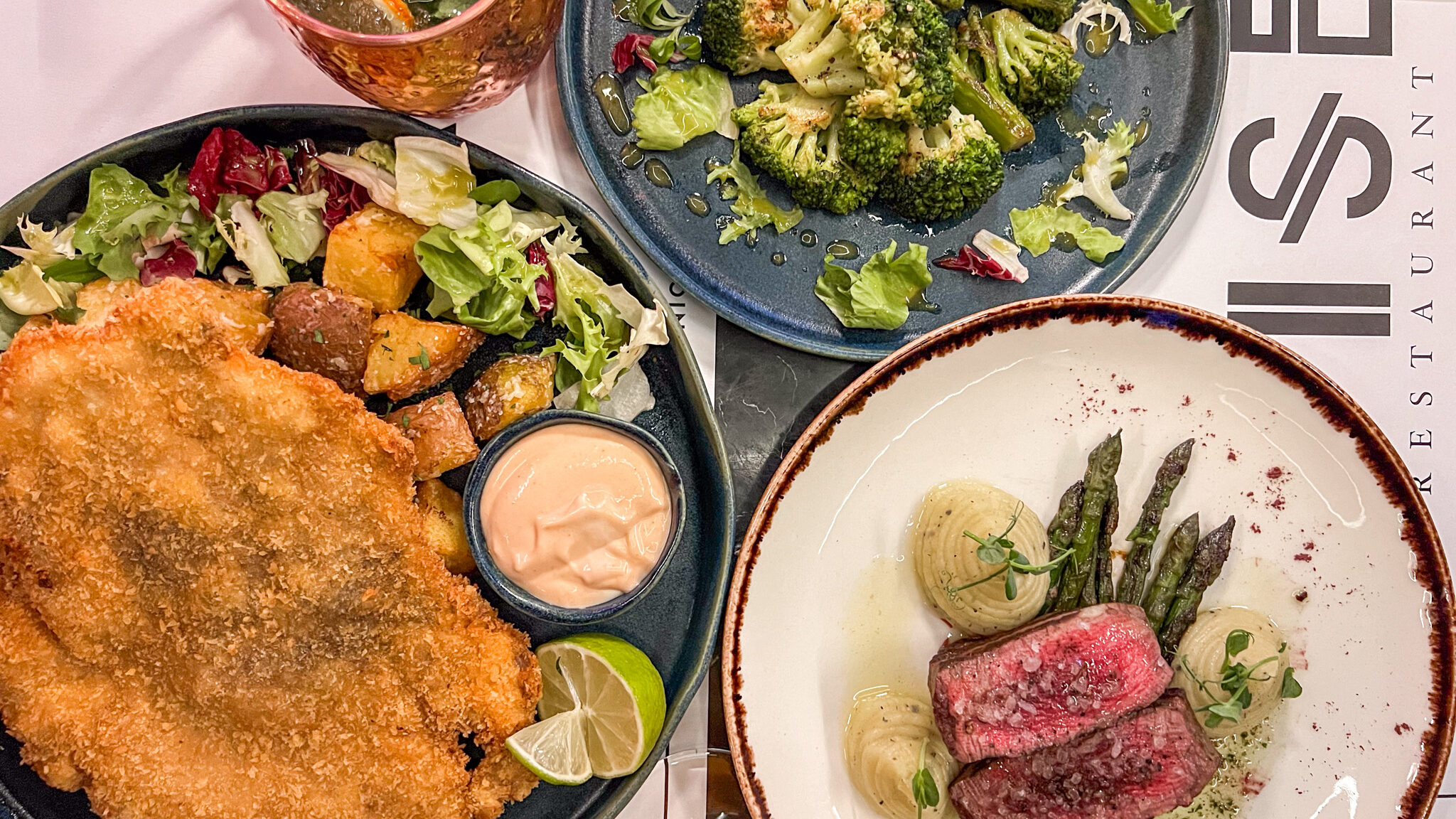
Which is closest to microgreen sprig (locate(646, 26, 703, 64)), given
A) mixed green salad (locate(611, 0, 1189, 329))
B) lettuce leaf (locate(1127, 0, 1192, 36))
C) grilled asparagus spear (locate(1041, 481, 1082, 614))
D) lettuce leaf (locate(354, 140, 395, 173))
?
mixed green salad (locate(611, 0, 1189, 329))

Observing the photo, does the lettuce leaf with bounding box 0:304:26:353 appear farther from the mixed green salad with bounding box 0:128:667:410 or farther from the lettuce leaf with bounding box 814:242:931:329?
the lettuce leaf with bounding box 814:242:931:329

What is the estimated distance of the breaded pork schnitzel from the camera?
186 cm

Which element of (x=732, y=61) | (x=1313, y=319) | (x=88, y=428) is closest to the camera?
(x=88, y=428)

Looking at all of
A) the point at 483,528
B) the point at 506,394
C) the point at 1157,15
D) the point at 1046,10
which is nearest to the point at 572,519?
the point at 483,528

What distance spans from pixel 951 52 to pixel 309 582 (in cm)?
191

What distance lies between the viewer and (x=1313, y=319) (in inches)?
94.6

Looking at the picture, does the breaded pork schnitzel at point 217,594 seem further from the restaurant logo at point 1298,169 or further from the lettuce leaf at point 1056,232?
the restaurant logo at point 1298,169

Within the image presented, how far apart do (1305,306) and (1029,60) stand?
102cm

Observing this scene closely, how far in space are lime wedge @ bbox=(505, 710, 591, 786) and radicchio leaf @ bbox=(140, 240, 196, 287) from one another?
1307 millimetres

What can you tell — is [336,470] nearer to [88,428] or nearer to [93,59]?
[88,428]

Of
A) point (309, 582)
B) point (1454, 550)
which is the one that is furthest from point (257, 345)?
point (1454, 550)

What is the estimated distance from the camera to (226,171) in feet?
6.56

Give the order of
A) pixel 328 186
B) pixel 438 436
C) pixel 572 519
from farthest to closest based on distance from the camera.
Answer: pixel 328 186, pixel 438 436, pixel 572 519

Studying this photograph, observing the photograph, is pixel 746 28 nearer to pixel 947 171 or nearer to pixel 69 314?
pixel 947 171
